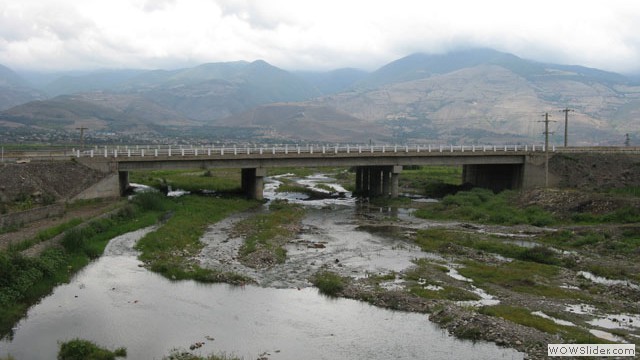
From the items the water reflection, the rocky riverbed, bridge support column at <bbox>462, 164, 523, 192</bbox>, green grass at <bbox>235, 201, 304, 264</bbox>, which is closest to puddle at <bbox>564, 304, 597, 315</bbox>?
the rocky riverbed

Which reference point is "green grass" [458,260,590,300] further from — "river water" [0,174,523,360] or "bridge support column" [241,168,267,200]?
"bridge support column" [241,168,267,200]

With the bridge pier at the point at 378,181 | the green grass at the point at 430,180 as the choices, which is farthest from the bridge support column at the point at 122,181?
the green grass at the point at 430,180

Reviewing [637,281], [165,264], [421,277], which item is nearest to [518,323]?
[421,277]

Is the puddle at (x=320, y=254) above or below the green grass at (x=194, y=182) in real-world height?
below

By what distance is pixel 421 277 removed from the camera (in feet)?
136

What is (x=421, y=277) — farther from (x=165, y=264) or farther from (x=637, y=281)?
(x=165, y=264)

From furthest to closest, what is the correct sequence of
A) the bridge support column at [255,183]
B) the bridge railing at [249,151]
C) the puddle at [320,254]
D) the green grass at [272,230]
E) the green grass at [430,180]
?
1. the green grass at [430,180]
2. the bridge support column at [255,183]
3. the bridge railing at [249,151]
4. the green grass at [272,230]
5. the puddle at [320,254]

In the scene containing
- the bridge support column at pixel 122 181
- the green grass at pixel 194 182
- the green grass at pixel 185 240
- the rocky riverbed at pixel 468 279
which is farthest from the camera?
the green grass at pixel 194 182

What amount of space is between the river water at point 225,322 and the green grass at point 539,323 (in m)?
3.12

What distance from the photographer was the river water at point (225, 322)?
1131 inches

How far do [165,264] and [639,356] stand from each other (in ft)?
101

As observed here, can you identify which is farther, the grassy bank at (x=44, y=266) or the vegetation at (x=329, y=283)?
the vegetation at (x=329, y=283)

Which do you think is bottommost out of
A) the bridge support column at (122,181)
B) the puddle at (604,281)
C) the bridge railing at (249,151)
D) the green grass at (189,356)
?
the green grass at (189,356)

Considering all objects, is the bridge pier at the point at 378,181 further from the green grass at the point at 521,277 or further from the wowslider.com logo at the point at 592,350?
the wowslider.com logo at the point at 592,350
